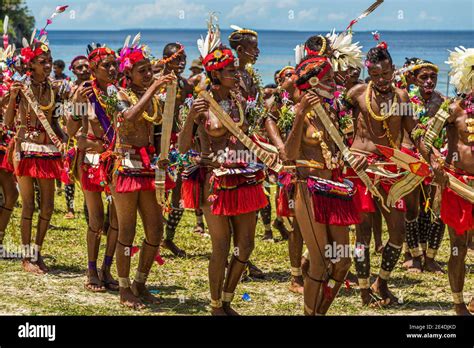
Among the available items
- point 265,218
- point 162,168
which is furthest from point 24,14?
point 162,168

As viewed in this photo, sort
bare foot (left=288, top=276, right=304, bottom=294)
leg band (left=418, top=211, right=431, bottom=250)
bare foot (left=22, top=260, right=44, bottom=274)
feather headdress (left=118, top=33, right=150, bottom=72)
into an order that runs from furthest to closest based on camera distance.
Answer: leg band (left=418, top=211, right=431, bottom=250) → bare foot (left=22, top=260, right=44, bottom=274) → bare foot (left=288, top=276, right=304, bottom=294) → feather headdress (left=118, top=33, right=150, bottom=72)

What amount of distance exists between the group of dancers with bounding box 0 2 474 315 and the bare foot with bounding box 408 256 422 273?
1.97ft

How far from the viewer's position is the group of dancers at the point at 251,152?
261 inches

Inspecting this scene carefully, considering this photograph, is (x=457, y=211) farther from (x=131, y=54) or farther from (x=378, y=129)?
(x=131, y=54)

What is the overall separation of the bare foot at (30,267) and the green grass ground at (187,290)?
76 mm

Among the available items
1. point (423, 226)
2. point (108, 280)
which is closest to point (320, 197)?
point (108, 280)

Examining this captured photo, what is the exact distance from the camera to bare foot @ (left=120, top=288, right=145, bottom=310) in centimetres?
779

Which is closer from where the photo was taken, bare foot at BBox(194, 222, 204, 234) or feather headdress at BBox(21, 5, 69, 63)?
feather headdress at BBox(21, 5, 69, 63)

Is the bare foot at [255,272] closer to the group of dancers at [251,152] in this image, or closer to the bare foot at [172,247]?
the group of dancers at [251,152]

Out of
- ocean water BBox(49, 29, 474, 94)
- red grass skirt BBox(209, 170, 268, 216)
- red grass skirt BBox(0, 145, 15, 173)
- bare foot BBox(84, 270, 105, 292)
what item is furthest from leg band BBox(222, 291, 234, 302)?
red grass skirt BBox(0, 145, 15, 173)

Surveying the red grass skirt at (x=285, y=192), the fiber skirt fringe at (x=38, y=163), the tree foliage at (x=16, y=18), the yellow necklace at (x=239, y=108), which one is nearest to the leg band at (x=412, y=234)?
the red grass skirt at (x=285, y=192)

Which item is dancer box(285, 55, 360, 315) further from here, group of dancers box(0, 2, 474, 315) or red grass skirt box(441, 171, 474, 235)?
red grass skirt box(441, 171, 474, 235)

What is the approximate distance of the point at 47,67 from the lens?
29.6 ft
